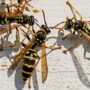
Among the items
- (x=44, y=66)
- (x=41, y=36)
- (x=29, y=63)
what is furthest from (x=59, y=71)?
(x=41, y=36)

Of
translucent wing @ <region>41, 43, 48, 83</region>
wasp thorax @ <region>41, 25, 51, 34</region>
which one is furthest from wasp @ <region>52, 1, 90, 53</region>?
translucent wing @ <region>41, 43, 48, 83</region>

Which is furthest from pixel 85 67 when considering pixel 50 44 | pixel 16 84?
pixel 16 84

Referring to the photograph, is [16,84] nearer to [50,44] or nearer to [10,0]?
[50,44]

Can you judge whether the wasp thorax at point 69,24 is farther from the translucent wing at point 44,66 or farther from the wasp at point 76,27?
the translucent wing at point 44,66

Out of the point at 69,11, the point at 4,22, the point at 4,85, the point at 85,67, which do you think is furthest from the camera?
the point at 69,11

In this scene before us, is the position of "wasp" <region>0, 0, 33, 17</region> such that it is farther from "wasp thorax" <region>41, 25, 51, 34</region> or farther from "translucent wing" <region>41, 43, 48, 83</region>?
"translucent wing" <region>41, 43, 48, 83</region>

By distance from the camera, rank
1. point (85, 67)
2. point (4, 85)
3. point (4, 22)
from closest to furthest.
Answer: point (4, 85) → point (85, 67) → point (4, 22)

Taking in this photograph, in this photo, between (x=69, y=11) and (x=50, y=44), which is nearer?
(x=50, y=44)

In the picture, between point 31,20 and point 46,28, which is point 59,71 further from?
point 31,20
